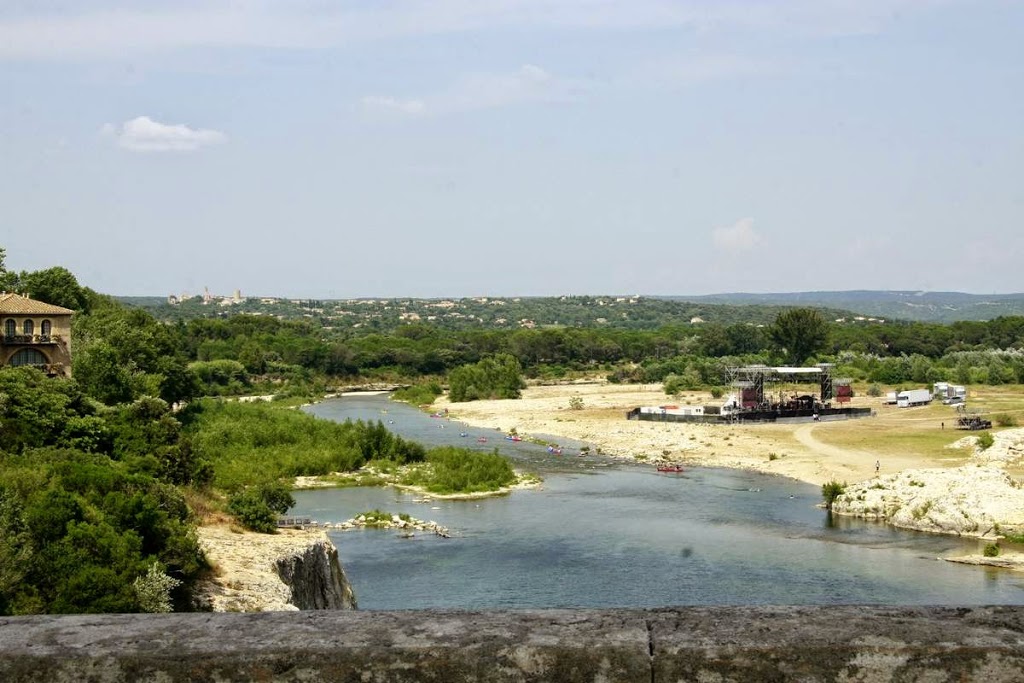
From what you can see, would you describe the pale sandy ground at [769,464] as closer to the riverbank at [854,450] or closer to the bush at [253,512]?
the riverbank at [854,450]

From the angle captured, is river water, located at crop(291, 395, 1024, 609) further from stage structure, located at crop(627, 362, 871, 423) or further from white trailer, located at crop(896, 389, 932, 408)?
white trailer, located at crop(896, 389, 932, 408)

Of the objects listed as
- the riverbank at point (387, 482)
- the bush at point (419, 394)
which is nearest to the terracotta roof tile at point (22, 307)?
the riverbank at point (387, 482)

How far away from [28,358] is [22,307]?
220cm

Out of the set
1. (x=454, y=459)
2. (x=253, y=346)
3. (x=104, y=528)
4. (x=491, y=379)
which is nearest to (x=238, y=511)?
(x=104, y=528)

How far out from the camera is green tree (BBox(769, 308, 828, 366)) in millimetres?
132875

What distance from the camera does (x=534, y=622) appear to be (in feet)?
11.9

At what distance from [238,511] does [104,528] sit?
985cm

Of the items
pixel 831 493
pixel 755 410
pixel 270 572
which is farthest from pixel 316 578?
pixel 755 410

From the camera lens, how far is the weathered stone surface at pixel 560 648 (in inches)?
131

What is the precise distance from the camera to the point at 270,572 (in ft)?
89.9

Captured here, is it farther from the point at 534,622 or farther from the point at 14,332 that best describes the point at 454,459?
the point at 534,622

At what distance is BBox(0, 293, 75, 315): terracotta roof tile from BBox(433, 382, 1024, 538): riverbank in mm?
36159

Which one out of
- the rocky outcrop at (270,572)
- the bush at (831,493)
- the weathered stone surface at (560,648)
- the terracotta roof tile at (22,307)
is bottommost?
the bush at (831,493)

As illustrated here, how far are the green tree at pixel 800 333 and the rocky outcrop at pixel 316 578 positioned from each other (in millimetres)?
107346
